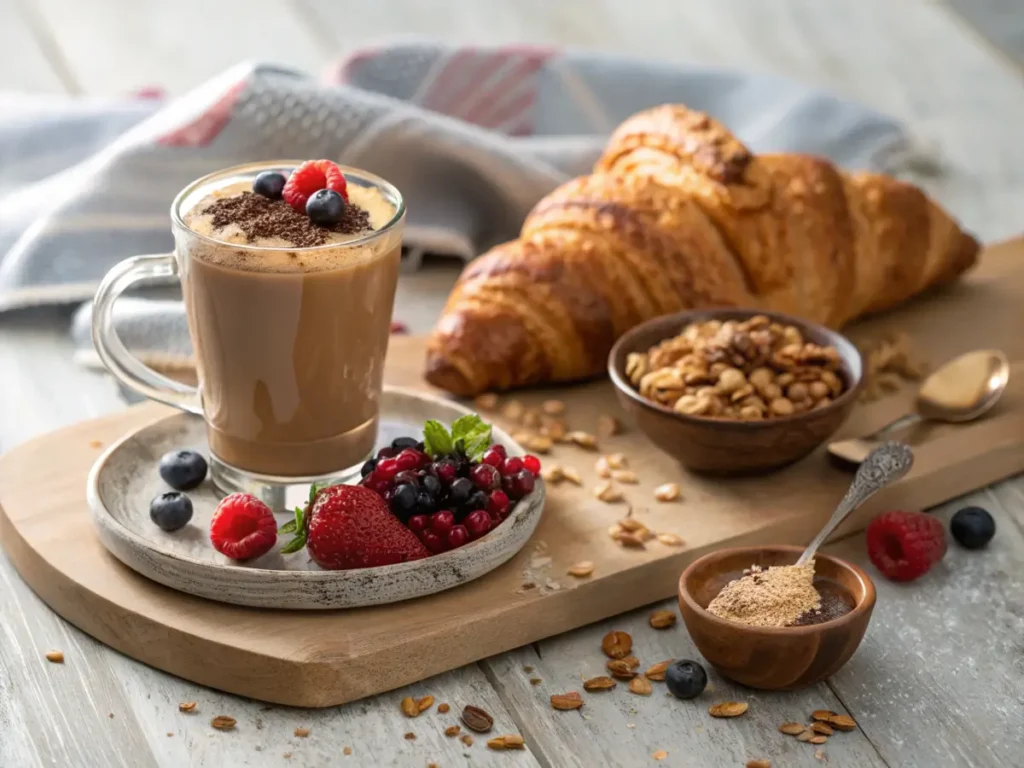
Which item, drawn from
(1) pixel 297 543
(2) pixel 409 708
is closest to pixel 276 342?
(1) pixel 297 543

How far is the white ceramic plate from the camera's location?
1.75 metres

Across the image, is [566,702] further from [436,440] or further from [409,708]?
[436,440]

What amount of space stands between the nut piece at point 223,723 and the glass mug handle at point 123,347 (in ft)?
1.68

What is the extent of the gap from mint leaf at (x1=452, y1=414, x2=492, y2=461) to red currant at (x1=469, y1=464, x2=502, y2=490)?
0.04m

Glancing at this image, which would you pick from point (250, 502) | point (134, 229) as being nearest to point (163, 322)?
point (134, 229)

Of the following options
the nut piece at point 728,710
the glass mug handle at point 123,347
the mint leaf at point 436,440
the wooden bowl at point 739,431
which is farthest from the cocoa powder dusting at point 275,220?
the nut piece at point 728,710

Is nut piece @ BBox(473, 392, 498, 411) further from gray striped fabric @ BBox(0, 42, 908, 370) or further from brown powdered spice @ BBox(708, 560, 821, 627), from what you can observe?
brown powdered spice @ BBox(708, 560, 821, 627)

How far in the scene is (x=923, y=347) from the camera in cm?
254

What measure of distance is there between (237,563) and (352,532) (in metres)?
0.16

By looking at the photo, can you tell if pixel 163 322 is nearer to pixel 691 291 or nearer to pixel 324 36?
pixel 691 291

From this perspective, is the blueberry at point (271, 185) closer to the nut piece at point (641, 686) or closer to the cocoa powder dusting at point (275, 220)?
the cocoa powder dusting at point (275, 220)

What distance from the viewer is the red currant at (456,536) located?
5.94 feet

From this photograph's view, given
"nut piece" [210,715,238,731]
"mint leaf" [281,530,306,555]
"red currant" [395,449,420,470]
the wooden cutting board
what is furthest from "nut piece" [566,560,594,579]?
"nut piece" [210,715,238,731]

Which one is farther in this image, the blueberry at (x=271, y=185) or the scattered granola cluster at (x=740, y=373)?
the scattered granola cluster at (x=740, y=373)
